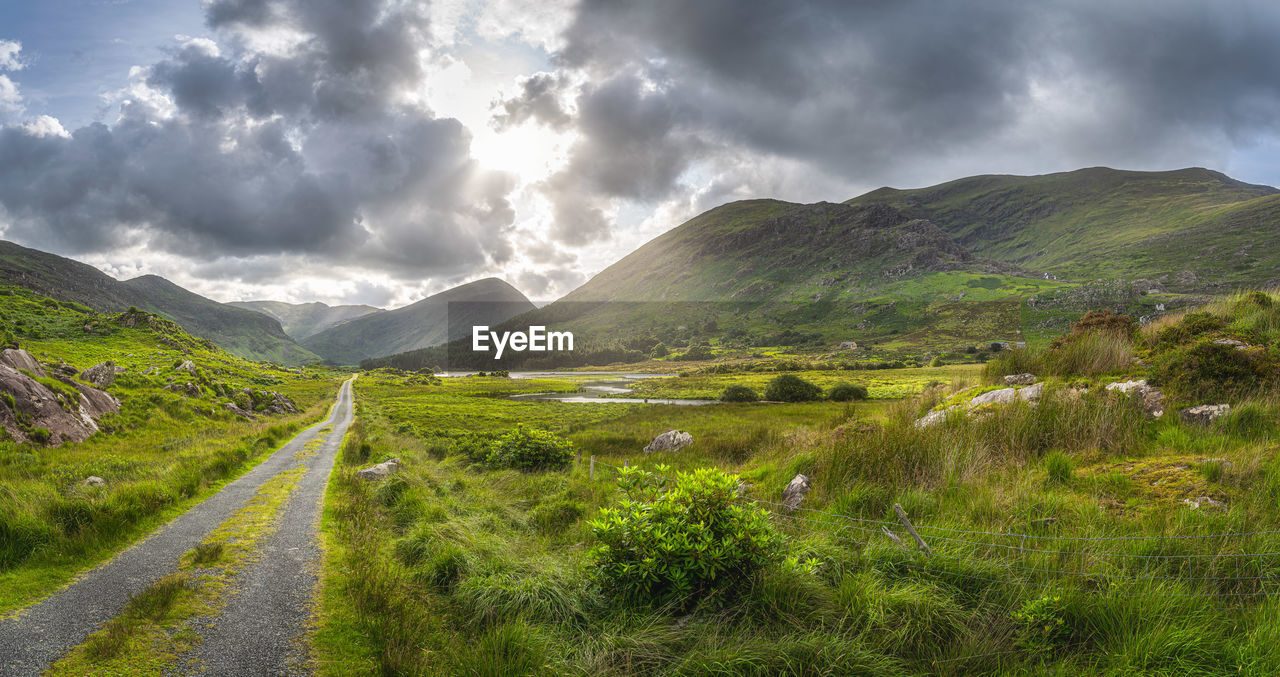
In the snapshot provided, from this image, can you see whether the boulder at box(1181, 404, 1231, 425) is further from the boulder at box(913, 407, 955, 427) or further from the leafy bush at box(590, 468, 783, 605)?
the leafy bush at box(590, 468, 783, 605)

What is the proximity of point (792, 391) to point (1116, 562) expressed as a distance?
164ft

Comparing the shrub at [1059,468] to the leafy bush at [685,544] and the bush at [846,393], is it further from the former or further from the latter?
the bush at [846,393]

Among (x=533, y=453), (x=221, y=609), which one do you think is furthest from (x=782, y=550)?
(x=533, y=453)

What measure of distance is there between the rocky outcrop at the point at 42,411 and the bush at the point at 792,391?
5317 centimetres

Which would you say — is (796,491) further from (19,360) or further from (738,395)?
(738,395)

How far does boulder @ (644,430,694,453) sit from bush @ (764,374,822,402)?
3207cm

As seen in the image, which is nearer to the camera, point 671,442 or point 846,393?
point 671,442

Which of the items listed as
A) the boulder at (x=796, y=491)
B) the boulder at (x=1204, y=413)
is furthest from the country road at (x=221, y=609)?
the boulder at (x=1204, y=413)

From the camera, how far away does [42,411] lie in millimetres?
18203

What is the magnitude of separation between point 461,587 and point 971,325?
221581 millimetres

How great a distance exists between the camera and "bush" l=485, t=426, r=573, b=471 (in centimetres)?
2167

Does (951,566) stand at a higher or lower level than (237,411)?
higher

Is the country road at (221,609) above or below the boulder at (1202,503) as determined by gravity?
below

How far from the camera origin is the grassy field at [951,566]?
4828 mm
